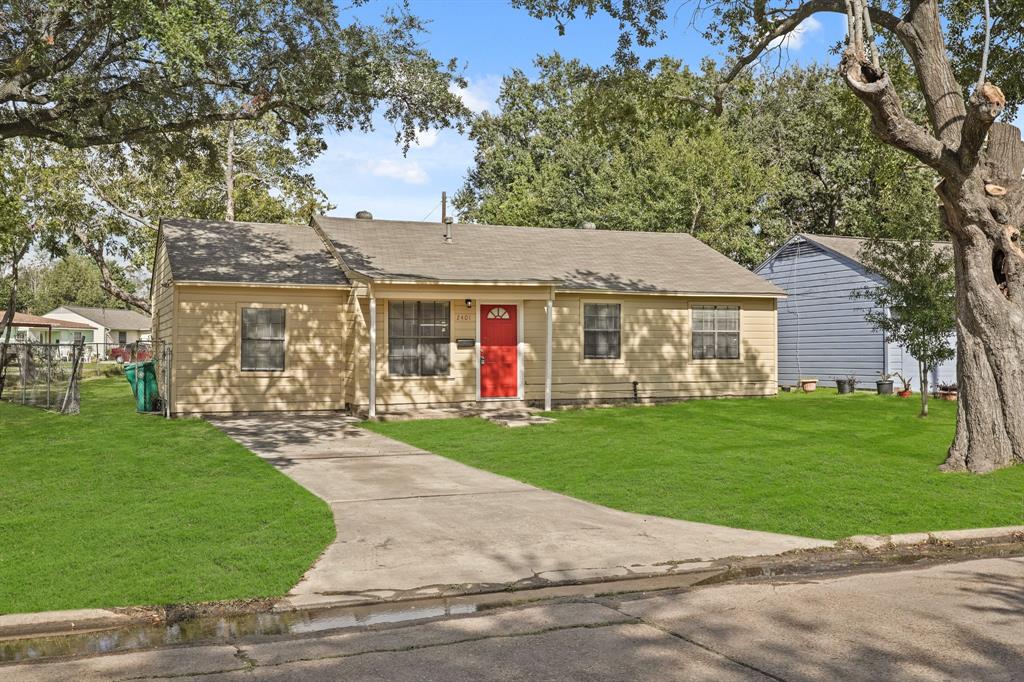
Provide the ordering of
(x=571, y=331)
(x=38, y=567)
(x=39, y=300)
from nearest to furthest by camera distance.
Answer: (x=38, y=567) < (x=571, y=331) < (x=39, y=300)

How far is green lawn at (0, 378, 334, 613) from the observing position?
579 centimetres

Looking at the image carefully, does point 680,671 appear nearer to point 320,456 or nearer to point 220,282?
point 320,456

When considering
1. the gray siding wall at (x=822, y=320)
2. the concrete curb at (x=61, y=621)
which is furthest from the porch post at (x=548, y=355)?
the concrete curb at (x=61, y=621)

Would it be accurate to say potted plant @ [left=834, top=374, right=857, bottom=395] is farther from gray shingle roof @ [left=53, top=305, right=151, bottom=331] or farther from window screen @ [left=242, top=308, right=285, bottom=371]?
gray shingle roof @ [left=53, top=305, right=151, bottom=331]

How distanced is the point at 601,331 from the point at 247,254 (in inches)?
332

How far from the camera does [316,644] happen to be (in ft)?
15.7

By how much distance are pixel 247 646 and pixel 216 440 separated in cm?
959

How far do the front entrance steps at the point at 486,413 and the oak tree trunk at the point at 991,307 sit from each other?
771cm

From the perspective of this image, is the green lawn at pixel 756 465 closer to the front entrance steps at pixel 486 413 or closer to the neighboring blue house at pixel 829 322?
the front entrance steps at pixel 486 413

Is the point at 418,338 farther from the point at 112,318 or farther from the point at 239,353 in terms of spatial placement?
the point at 112,318

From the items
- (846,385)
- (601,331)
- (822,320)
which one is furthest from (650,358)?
(822,320)

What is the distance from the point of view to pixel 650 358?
68.5ft

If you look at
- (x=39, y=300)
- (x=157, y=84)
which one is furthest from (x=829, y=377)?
(x=39, y=300)

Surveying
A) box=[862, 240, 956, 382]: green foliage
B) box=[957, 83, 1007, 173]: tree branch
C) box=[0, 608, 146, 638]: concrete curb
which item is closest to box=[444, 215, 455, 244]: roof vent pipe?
box=[862, 240, 956, 382]: green foliage
